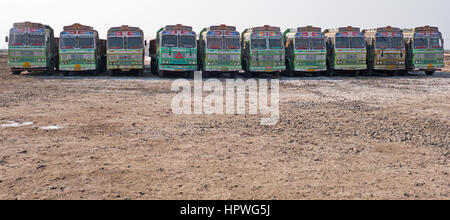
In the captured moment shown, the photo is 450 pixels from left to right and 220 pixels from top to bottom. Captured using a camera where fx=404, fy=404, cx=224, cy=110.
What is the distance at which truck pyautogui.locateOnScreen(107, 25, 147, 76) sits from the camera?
21797mm

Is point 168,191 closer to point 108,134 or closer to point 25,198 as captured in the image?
point 25,198

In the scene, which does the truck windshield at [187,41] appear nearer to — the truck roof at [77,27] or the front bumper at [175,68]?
the front bumper at [175,68]

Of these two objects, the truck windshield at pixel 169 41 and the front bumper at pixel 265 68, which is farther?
the front bumper at pixel 265 68

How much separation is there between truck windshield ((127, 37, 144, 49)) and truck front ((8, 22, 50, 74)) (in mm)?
4761

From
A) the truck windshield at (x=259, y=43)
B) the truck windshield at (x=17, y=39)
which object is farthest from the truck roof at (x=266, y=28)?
the truck windshield at (x=17, y=39)

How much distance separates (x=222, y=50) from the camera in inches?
854

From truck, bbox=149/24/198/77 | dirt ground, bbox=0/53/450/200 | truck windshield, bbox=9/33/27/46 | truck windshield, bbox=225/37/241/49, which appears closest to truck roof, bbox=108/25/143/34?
Answer: truck, bbox=149/24/198/77

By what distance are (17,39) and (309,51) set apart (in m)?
16.1

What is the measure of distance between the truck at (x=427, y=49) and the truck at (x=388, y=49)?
751mm

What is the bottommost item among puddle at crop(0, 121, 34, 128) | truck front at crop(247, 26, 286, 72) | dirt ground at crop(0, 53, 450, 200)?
dirt ground at crop(0, 53, 450, 200)

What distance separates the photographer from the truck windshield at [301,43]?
22.8m

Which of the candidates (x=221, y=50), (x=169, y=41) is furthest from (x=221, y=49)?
(x=169, y=41)

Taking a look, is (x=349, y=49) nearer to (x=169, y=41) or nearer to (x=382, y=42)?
(x=382, y=42)

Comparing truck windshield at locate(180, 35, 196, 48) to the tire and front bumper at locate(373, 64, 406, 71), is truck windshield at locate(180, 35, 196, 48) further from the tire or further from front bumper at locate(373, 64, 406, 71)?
front bumper at locate(373, 64, 406, 71)
